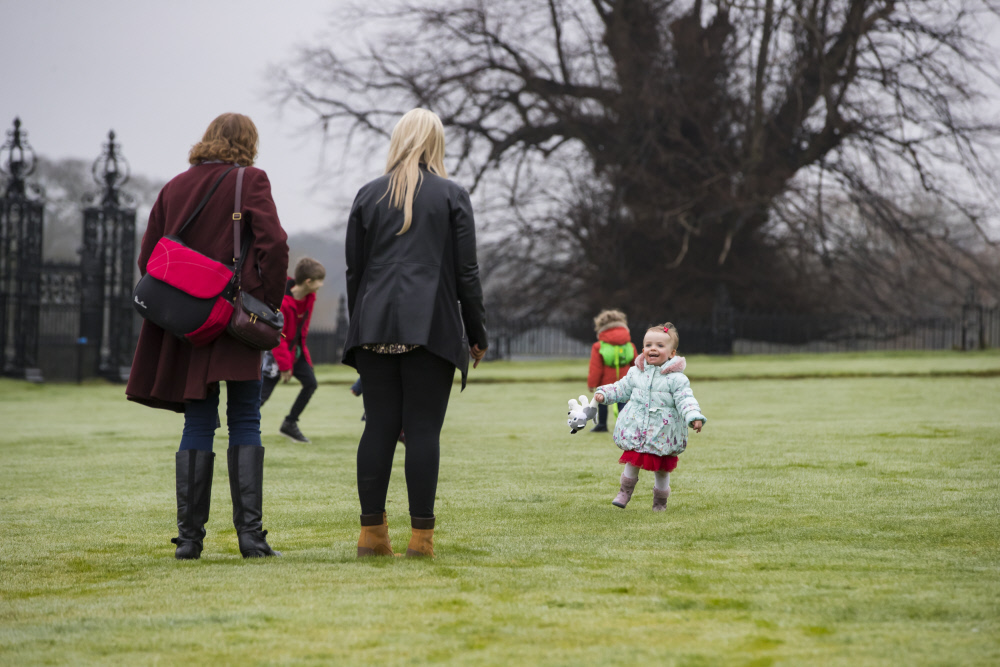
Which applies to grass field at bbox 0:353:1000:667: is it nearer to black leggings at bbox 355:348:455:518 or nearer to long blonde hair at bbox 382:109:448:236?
black leggings at bbox 355:348:455:518

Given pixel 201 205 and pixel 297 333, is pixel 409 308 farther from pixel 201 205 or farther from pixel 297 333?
pixel 297 333

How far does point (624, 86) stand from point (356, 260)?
27.4m

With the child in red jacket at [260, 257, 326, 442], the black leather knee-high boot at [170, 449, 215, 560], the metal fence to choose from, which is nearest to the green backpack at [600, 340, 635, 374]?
the child in red jacket at [260, 257, 326, 442]

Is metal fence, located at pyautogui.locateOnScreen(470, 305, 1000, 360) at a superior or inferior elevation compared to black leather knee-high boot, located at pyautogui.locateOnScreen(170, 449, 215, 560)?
superior

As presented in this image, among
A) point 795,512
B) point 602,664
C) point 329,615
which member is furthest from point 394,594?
point 795,512

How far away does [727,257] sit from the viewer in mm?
32438

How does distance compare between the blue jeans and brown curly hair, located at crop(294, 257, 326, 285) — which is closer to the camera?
the blue jeans

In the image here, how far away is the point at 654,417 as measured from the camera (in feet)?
18.6

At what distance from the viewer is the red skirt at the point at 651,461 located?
18.5ft

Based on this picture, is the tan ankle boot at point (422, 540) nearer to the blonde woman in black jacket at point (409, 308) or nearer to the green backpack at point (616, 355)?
the blonde woman in black jacket at point (409, 308)

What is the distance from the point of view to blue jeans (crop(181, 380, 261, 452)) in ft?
14.6

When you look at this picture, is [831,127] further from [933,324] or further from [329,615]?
[329,615]

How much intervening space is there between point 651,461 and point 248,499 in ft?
7.34

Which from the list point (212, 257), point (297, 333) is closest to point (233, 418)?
point (212, 257)
